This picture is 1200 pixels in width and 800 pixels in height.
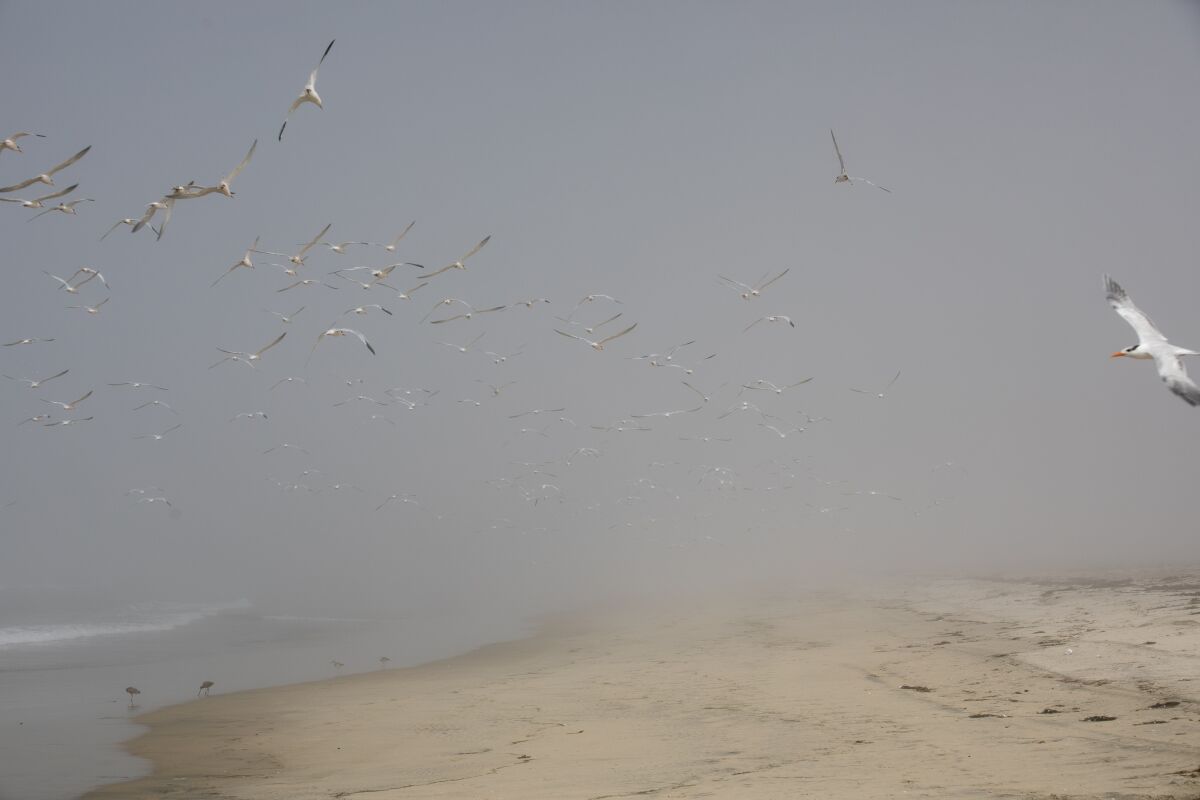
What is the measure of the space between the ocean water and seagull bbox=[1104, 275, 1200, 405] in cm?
1117

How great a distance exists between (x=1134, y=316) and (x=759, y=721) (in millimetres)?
6172

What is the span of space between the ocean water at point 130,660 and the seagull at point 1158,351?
1117 centimetres

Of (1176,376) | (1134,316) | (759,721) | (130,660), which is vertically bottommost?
(759,721)

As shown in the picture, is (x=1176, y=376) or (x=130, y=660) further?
(x=130, y=660)

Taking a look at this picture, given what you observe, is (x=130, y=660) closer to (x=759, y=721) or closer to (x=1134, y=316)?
(x=759, y=721)

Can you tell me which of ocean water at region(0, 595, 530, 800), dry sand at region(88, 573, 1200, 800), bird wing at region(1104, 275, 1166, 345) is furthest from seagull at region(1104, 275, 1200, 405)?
ocean water at region(0, 595, 530, 800)

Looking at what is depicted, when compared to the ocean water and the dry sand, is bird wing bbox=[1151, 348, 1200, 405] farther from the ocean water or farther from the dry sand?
the ocean water

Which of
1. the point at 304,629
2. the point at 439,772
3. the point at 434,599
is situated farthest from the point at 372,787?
the point at 434,599

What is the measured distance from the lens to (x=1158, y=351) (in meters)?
8.19

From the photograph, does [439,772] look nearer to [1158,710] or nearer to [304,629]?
[1158,710]

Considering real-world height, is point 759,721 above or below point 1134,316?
below

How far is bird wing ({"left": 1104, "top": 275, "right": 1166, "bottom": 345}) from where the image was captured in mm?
8617

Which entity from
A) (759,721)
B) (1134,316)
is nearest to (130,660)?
(759,721)

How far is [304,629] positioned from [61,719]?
1558cm
